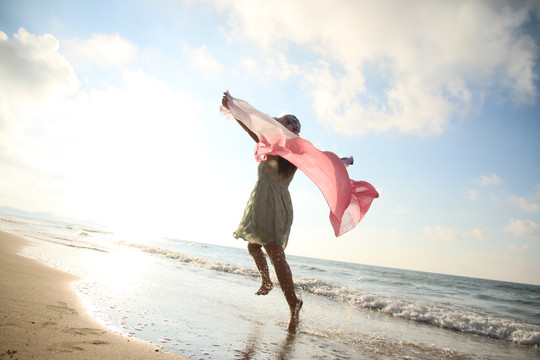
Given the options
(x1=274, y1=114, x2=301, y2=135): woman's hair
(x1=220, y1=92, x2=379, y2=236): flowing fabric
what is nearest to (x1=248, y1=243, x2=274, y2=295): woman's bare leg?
(x1=220, y1=92, x2=379, y2=236): flowing fabric

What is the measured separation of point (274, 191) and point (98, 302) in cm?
206

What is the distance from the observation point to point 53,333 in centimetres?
174

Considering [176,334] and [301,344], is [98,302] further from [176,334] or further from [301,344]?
[301,344]

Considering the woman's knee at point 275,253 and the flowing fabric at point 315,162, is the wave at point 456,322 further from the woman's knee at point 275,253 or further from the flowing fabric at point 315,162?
the woman's knee at point 275,253

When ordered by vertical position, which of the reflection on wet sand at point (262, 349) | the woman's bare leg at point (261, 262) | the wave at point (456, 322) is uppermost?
the woman's bare leg at point (261, 262)

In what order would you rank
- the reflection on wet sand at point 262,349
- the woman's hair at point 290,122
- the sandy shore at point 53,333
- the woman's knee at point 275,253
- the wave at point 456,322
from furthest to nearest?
the wave at point 456,322 → the woman's hair at point 290,122 → the woman's knee at point 275,253 → the reflection on wet sand at point 262,349 → the sandy shore at point 53,333

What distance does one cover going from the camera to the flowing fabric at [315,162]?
8.39ft

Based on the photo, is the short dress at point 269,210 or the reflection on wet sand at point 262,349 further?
the short dress at point 269,210

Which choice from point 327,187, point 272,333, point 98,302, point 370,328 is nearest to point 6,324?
point 98,302

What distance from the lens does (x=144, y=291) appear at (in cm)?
397

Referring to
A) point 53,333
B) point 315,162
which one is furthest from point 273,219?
point 53,333

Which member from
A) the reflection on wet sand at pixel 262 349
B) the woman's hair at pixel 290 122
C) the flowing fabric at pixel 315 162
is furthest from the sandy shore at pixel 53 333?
the woman's hair at pixel 290 122

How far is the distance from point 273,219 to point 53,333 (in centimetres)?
184

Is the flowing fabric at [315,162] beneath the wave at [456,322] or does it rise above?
above
